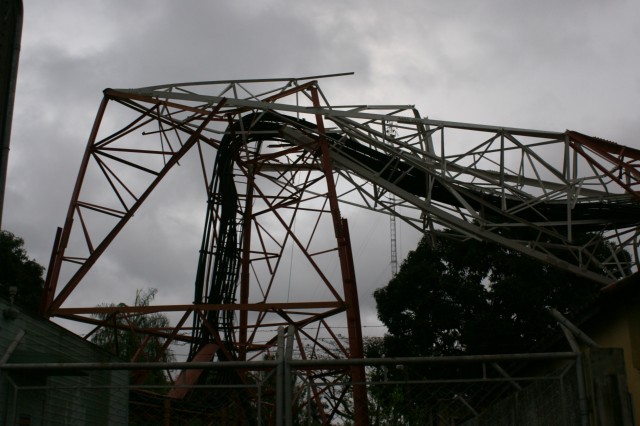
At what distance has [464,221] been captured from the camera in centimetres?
1670

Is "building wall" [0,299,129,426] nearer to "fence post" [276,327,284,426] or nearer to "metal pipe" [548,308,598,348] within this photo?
"fence post" [276,327,284,426]

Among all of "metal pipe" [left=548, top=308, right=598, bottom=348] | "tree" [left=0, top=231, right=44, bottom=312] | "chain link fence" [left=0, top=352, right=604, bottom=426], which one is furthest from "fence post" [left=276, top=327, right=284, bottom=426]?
"tree" [left=0, top=231, right=44, bottom=312]

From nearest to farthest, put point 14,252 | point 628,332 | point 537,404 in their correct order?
point 537,404
point 628,332
point 14,252

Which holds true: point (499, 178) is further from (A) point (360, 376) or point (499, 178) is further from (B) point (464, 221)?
(A) point (360, 376)

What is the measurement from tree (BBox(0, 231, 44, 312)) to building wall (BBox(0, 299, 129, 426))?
24.6m

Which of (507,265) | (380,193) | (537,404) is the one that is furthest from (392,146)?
(507,265)

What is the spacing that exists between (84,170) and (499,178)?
880 centimetres

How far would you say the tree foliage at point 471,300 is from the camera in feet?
90.3

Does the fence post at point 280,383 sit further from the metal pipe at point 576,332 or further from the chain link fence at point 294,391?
the metal pipe at point 576,332

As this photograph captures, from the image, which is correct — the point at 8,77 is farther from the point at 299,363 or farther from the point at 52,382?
the point at 52,382

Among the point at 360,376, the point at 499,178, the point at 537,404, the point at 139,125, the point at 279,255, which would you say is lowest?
the point at 537,404

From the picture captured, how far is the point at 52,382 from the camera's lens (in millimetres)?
8727

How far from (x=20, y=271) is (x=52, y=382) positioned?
27.0m

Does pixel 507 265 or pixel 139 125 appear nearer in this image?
pixel 139 125
